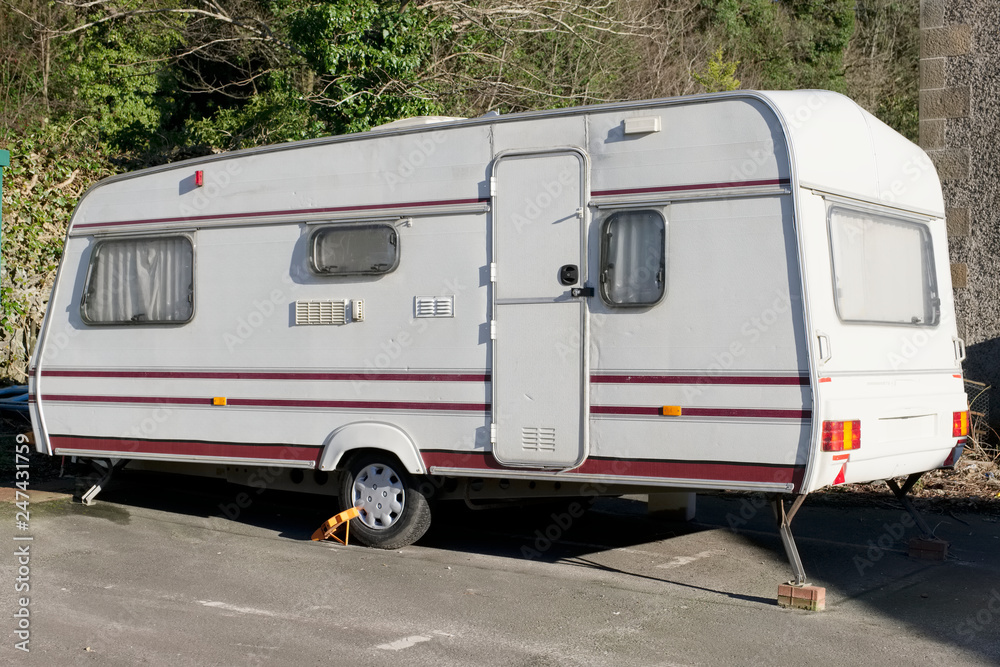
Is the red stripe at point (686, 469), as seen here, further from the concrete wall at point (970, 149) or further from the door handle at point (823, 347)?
the concrete wall at point (970, 149)

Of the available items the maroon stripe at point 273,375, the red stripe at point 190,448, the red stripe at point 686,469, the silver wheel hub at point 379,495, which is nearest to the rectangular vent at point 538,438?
the red stripe at point 686,469

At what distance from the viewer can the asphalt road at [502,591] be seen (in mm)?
5207

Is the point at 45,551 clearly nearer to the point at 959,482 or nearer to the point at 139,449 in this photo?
the point at 139,449

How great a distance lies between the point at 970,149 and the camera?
33.1 ft

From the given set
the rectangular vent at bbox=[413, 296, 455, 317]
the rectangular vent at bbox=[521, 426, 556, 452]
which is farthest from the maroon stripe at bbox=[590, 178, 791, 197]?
the rectangular vent at bbox=[521, 426, 556, 452]

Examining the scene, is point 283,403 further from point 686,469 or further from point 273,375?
point 686,469

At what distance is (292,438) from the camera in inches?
302

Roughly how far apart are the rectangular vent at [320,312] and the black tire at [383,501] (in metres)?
0.99

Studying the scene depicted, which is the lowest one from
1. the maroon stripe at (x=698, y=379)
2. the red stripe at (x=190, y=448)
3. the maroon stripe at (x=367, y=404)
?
the red stripe at (x=190, y=448)

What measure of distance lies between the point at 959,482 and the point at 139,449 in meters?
6.78

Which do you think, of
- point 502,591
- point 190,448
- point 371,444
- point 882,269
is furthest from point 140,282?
point 882,269

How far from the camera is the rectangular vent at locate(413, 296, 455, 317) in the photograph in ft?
23.3

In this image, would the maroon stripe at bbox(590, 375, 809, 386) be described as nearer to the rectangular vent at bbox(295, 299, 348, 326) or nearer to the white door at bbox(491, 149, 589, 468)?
the white door at bbox(491, 149, 589, 468)

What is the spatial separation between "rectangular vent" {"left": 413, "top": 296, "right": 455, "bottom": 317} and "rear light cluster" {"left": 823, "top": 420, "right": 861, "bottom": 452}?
2511 mm
